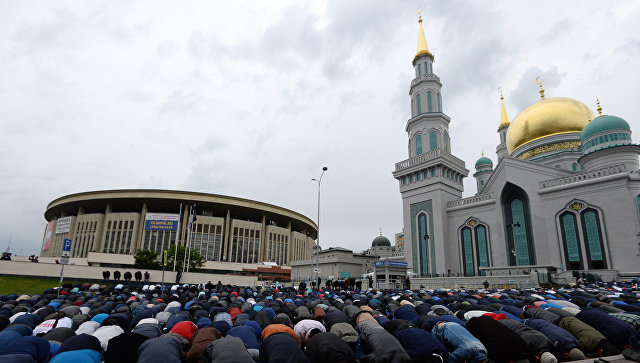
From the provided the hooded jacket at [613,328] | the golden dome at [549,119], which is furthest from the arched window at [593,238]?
the hooded jacket at [613,328]

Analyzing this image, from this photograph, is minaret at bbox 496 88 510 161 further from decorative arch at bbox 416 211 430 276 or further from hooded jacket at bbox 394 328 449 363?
hooded jacket at bbox 394 328 449 363

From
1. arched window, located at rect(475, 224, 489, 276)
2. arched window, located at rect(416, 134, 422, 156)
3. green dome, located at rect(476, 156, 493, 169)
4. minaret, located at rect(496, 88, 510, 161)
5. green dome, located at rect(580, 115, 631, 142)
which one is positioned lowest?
arched window, located at rect(475, 224, 489, 276)

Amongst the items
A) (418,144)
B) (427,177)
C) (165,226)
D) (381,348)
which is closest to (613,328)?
(381,348)

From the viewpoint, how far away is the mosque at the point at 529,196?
29.5 metres

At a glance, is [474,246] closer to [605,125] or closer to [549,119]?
[605,125]

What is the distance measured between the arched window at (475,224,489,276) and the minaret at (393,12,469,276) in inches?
99.3

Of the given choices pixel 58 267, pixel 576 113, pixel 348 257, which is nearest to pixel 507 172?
pixel 576 113

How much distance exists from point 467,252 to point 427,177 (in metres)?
9.58

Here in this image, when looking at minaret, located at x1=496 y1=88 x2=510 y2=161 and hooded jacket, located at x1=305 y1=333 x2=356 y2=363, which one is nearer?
hooded jacket, located at x1=305 y1=333 x2=356 y2=363

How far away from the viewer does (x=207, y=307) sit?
11.9 meters

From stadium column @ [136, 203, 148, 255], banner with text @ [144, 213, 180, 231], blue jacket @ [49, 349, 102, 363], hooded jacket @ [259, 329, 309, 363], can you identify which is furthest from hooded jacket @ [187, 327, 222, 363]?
stadium column @ [136, 203, 148, 255]

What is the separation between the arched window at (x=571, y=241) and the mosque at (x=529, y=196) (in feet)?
0.28

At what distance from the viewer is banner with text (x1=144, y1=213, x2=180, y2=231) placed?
5988 centimetres

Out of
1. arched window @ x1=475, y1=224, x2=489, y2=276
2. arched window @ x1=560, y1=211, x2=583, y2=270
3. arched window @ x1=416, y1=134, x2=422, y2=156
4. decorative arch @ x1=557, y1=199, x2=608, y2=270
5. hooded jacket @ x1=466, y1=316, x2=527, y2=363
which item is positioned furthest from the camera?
arched window @ x1=416, y1=134, x2=422, y2=156
